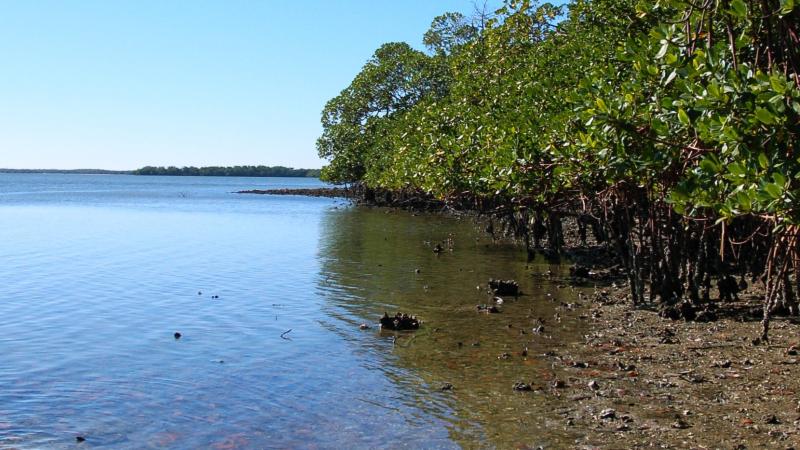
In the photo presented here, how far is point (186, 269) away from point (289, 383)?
13.3 m

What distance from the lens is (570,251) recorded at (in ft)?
74.5

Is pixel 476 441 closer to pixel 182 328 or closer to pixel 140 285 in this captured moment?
pixel 182 328

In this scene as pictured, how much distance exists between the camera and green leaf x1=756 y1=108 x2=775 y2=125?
18.2 ft

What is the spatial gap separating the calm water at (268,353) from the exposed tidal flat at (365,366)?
4 cm

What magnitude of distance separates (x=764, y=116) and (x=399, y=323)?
813 centimetres

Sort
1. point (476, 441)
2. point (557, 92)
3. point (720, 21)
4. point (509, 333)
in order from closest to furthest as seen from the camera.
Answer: point (476, 441)
point (720, 21)
point (509, 333)
point (557, 92)

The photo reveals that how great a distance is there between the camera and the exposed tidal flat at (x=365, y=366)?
7.73 meters

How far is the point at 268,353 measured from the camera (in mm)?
11562

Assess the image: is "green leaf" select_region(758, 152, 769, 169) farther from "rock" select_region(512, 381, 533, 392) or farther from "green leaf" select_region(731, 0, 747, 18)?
"rock" select_region(512, 381, 533, 392)

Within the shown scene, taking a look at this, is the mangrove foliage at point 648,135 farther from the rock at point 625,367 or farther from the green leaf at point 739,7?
the rock at point 625,367

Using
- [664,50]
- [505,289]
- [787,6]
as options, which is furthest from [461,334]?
[787,6]

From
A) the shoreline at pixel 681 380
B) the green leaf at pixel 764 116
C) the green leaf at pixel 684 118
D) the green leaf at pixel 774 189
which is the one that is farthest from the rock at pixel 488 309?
the green leaf at pixel 764 116

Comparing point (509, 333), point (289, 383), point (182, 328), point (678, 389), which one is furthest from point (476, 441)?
point (182, 328)

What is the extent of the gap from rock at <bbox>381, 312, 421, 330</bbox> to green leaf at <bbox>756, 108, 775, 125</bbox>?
8064 millimetres
